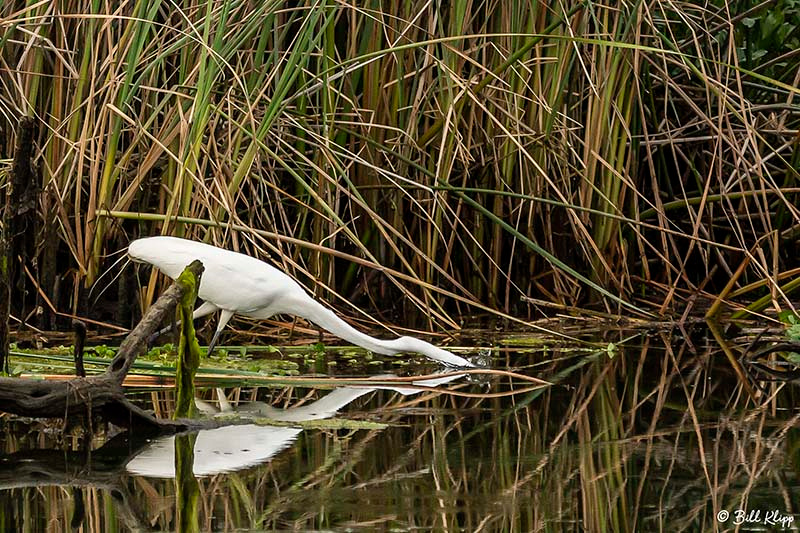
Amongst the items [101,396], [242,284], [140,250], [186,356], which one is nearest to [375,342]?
[242,284]

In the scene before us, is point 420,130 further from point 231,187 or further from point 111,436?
point 111,436

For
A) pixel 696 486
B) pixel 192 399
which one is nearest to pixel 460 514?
pixel 696 486

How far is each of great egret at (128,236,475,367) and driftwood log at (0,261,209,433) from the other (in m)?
1.28

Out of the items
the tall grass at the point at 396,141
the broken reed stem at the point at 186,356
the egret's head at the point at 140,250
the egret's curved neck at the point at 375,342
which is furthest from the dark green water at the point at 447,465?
the tall grass at the point at 396,141

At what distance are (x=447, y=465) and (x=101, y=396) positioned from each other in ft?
3.01

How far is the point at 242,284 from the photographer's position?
16.3 feet

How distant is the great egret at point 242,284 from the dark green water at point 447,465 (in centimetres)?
50

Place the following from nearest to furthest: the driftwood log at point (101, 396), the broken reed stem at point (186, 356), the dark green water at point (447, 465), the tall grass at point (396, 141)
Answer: the dark green water at point (447, 465), the driftwood log at point (101, 396), the broken reed stem at point (186, 356), the tall grass at point (396, 141)

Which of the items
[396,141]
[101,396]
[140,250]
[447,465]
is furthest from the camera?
[396,141]

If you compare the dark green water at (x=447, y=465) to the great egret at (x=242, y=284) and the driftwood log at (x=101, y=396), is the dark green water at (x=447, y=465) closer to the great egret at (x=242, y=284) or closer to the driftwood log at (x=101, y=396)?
the driftwood log at (x=101, y=396)

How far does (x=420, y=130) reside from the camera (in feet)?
21.4

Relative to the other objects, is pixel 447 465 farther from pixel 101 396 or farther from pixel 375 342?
pixel 375 342

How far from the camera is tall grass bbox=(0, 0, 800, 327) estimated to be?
5293 mm

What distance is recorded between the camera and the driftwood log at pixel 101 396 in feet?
10.9
